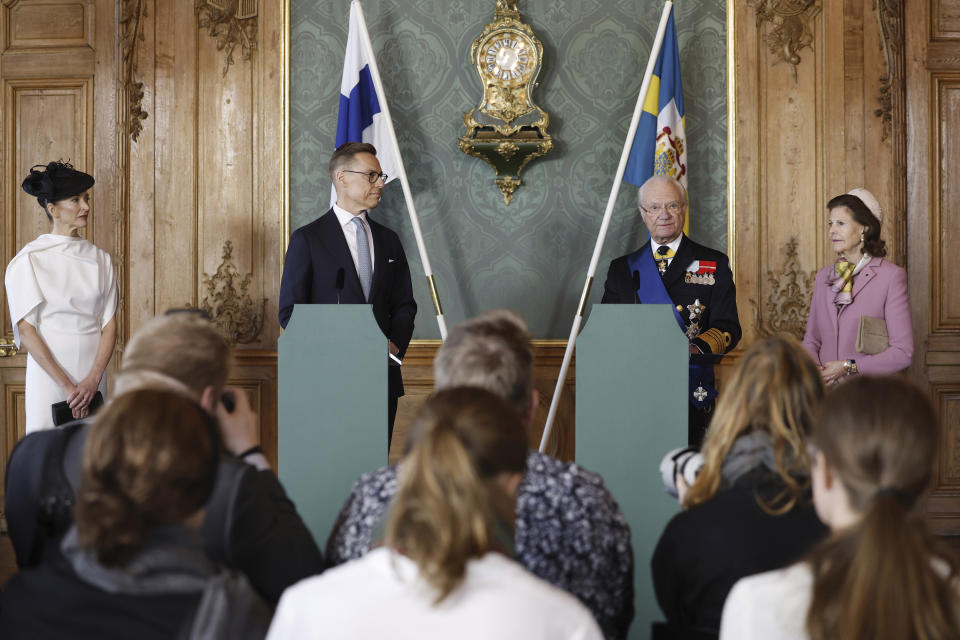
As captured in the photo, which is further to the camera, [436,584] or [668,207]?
[668,207]

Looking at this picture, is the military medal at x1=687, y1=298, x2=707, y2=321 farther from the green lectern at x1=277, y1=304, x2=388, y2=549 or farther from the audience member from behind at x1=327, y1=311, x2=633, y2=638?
the audience member from behind at x1=327, y1=311, x2=633, y2=638

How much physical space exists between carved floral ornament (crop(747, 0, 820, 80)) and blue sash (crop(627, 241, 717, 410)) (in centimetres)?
159

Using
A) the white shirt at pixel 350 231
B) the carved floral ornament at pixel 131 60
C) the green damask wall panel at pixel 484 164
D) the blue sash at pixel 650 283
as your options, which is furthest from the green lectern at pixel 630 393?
the carved floral ornament at pixel 131 60

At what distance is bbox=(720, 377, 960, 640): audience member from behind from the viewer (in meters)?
1.18

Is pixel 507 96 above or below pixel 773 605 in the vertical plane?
above

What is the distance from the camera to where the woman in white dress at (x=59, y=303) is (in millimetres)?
3969

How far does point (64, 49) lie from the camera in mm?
5027

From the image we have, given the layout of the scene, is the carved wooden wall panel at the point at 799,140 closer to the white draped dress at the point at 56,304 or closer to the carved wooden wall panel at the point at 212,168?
the carved wooden wall panel at the point at 212,168

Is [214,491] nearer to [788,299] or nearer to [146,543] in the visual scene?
[146,543]

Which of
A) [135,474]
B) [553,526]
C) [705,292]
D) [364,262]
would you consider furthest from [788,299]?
[135,474]

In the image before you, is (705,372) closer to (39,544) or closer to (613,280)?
(613,280)

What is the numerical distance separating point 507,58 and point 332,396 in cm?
247

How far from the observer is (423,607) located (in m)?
1.23

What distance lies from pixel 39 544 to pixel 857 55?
445 centimetres
